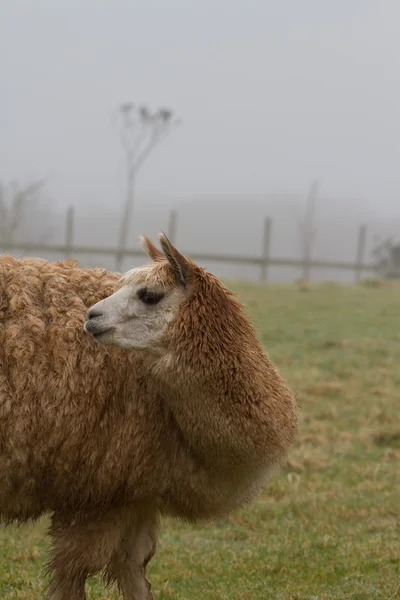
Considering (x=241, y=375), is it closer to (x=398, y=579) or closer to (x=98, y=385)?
(x=98, y=385)

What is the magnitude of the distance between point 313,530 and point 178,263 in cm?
288

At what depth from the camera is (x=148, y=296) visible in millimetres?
4012

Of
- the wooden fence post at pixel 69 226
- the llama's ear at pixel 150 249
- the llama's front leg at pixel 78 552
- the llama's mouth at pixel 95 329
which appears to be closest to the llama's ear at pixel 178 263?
the llama's ear at pixel 150 249

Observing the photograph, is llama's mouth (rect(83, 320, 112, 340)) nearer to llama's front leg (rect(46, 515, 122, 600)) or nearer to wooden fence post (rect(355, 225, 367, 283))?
llama's front leg (rect(46, 515, 122, 600))

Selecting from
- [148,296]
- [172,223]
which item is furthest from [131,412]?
[172,223]

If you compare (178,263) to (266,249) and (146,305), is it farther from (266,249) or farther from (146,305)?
(266,249)

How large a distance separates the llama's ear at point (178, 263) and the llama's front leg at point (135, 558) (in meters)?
1.14

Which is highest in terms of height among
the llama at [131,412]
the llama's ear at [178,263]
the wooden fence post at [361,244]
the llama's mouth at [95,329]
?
the llama's ear at [178,263]

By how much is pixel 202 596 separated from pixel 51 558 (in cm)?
112

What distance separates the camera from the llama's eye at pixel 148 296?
4.01 m

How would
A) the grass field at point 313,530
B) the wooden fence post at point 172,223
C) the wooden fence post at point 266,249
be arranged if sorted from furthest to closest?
the wooden fence post at point 172,223 < the wooden fence post at point 266,249 < the grass field at point 313,530

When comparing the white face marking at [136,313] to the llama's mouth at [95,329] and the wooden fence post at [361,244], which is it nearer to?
the llama's mouth at [95,329]

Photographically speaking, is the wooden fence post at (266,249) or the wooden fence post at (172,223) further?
the wooden fence post at (172,223)

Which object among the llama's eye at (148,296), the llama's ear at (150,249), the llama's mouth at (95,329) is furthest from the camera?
the llama's ear at (150,249)
